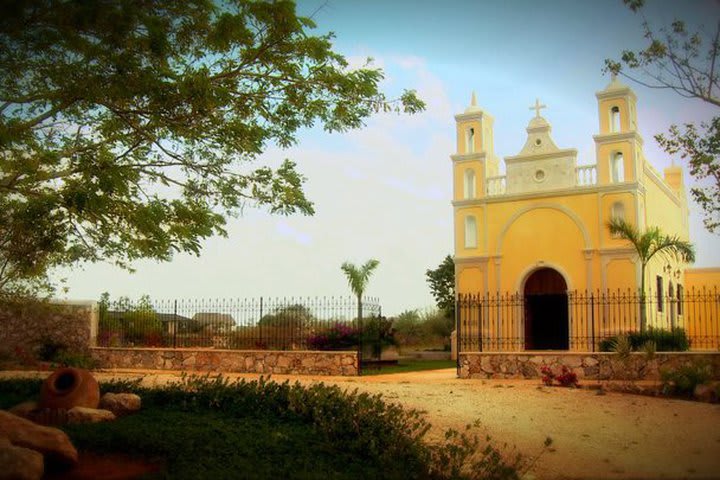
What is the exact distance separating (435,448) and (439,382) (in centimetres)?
782

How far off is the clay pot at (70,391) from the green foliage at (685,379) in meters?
9.46

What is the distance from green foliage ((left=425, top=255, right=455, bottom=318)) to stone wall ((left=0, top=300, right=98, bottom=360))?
19227 millimetres

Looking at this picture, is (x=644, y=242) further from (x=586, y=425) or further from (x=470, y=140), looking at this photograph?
(x=586, y=425)

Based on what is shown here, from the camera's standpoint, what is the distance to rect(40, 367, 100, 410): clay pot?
366 inches

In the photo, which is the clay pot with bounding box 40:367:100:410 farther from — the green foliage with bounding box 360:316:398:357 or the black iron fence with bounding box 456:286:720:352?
the black iron fence with bounding box 456:286:720:352

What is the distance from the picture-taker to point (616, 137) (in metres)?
24.2

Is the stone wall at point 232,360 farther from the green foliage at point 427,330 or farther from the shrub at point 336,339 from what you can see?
the green foliage at point 427,330

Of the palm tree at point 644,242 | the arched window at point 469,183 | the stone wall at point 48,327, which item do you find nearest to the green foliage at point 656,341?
the palm tree at point 644,242

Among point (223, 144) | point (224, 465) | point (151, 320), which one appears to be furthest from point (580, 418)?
point (151, 320)

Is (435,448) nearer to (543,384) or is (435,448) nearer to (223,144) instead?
(223,144)

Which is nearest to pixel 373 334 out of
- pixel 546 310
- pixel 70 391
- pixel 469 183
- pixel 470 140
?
pixel 546 310

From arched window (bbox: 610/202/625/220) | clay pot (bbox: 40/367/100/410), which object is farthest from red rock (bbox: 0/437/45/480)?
arched window (bbox: 610/202/625/220)

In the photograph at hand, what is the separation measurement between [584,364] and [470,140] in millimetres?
14186

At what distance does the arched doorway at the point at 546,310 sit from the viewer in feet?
80.6
